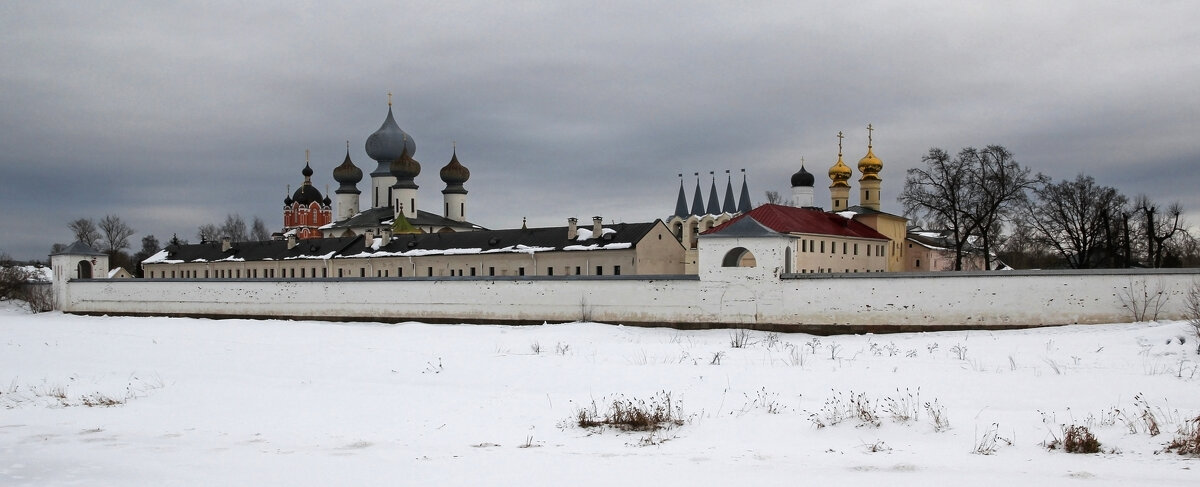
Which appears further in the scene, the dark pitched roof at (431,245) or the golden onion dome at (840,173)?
the golden onion dome at (840,173)

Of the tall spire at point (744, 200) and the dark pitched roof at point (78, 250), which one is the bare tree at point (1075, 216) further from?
the dark pitched roof at point (78, 250)

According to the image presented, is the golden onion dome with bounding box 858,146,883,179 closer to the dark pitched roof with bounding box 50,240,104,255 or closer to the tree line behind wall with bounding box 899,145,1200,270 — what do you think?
the tree line behind wall with bounding box 899,145,1200,270

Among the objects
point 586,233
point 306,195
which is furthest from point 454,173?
point 586,233

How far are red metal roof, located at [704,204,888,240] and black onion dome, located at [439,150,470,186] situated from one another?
1203 inches

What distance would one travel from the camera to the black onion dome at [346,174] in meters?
73.9

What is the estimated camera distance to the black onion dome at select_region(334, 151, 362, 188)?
7394 cm

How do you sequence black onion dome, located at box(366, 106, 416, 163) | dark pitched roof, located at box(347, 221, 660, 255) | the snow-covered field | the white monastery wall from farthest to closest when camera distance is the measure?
black onion dome, located at box(366, 106, 416, 163), dark pitched roof, located at box(347, 221, 660, 255), the white monastery wall, the snow-covered field

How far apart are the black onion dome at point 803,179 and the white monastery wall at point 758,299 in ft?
79.8

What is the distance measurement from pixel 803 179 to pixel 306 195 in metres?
43.7

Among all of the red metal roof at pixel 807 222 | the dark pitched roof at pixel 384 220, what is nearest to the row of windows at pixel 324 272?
the red metal roof at pixel 807 222

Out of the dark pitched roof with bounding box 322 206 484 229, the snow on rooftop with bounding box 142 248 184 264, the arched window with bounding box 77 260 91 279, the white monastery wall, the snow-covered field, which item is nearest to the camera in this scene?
the snow-covered field

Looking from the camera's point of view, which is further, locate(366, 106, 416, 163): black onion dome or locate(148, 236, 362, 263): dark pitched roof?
locate(366, 106, 416, 163): black onion dome

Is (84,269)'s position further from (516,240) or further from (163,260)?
(516,240)

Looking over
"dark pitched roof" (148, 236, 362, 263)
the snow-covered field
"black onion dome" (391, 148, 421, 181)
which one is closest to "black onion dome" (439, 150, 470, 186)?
"black onion dome" (391, 148, 421, 181)
